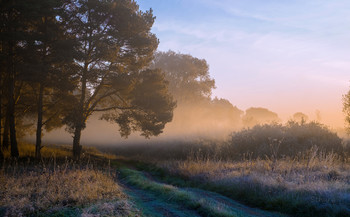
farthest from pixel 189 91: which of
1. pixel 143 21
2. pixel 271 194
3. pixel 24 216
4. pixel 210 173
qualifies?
pixel 24 216

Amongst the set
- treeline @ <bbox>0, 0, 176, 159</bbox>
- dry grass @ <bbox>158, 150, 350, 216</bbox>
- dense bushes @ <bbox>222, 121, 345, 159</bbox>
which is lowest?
dry grass @ <bbox>158, 150, 350, 216</bbox>

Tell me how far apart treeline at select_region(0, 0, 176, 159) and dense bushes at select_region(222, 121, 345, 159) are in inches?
252

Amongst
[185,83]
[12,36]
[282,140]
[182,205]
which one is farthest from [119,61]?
[185,83]

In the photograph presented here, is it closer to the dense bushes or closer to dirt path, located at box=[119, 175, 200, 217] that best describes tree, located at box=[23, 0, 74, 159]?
dirt path, located at box=[119, 175, 200, 217]

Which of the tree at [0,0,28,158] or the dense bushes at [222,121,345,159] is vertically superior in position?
the tree at [0,0,28,158]

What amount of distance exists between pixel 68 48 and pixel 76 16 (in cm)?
398

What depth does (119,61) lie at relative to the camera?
21781 mm

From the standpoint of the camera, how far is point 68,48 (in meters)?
18.0

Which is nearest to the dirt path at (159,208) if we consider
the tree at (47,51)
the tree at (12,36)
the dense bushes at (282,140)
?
the dense bushes at (282,140)

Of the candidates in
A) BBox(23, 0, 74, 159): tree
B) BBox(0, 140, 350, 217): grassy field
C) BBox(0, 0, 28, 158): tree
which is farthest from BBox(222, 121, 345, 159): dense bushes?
BBox(0, 0, 28, 158): tree

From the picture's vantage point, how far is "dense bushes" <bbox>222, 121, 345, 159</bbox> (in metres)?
19.4

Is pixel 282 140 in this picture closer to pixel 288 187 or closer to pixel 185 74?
pixel 288 187

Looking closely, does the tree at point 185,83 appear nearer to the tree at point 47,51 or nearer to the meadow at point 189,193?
the tree at point 47,51

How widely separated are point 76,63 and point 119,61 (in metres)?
3.37
